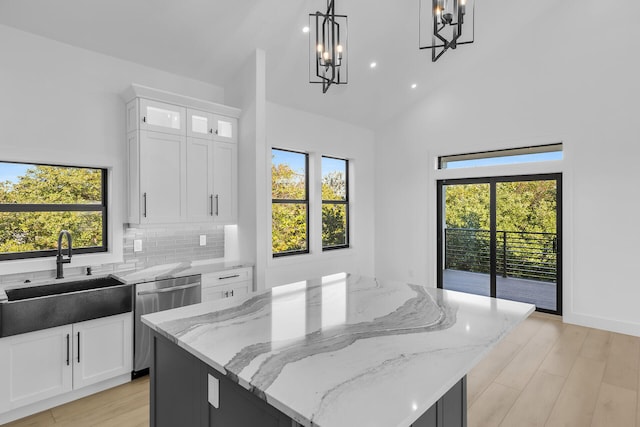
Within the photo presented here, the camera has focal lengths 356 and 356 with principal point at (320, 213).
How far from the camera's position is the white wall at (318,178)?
4.76 m

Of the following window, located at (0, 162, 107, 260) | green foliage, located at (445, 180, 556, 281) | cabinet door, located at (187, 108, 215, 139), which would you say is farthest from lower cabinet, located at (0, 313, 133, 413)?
green foliage, located at (445, 180, 556, 281)

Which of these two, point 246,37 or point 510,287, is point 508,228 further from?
point 246,37

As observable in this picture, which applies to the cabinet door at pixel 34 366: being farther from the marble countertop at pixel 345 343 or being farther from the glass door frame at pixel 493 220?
the glass door frame at pixel 493 220

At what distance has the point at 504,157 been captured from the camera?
5.02m

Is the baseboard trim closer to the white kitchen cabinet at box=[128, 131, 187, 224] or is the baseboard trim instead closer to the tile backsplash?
the tile backsplash

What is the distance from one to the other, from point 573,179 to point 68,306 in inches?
213

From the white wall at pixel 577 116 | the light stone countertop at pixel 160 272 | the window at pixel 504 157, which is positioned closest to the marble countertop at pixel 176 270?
the light stone countertop at pixel 160 272

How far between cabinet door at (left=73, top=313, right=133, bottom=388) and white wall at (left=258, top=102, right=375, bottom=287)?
62.2 inches

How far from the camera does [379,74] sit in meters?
4.86

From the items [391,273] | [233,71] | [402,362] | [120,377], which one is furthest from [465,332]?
[391,273]

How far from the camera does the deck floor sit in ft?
15.7

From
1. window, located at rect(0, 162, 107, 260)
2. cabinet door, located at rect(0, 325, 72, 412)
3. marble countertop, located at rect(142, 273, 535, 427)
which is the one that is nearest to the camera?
marble countertop, located at rect(142, 273, 535, 427)

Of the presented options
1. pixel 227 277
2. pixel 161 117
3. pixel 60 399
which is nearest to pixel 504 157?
pixel 227 277

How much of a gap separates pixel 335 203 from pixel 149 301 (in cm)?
330
